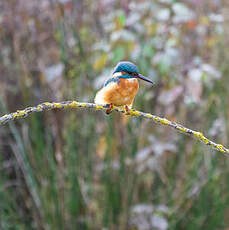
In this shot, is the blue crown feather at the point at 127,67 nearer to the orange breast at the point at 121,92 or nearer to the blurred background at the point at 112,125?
the orange breast at the point at 121,92

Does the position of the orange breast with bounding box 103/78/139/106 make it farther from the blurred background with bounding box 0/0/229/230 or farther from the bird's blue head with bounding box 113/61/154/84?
the blurred background with bounding box 0/0/229/230

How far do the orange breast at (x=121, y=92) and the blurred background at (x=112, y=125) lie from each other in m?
0.55

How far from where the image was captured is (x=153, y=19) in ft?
6.37

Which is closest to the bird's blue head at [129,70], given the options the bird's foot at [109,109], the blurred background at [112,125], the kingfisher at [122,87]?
the kingfisher at [122,87]

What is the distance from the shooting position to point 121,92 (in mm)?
1163

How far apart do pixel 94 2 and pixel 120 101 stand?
147 cm

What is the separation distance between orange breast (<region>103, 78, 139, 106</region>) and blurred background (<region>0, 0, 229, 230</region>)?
1.82 ft

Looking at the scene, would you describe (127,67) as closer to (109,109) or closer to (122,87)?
(122,87)

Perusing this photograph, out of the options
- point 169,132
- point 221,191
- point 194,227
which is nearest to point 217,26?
point 169,132

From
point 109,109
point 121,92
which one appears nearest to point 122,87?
point 121,92

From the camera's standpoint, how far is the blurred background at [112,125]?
6.17 ft

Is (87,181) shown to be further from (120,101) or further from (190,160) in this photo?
A: (120,101)

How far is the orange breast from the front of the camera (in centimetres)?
116

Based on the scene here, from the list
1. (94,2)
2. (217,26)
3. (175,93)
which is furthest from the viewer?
(94,2)
